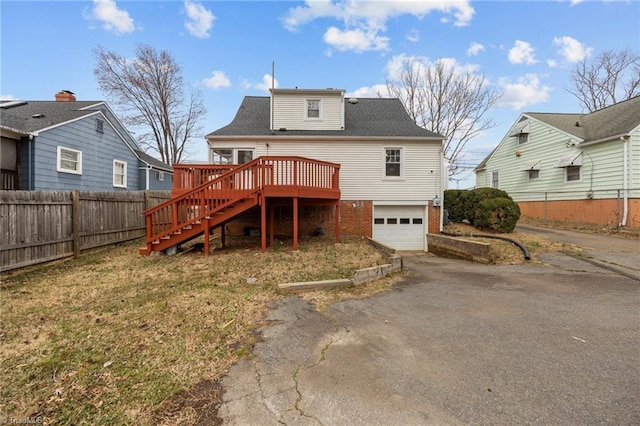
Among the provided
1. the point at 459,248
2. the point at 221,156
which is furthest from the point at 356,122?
the point at 459,248

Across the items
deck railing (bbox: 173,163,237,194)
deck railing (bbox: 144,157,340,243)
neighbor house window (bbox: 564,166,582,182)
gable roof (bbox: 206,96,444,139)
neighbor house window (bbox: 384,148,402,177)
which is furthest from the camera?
neighbor house window (bbox: 564,166,582,182)

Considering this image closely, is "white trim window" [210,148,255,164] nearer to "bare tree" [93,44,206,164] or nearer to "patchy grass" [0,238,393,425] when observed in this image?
"patchy grass" [0,238,393,425]

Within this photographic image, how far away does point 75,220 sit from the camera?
7348 mm

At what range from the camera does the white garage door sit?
11.5 m

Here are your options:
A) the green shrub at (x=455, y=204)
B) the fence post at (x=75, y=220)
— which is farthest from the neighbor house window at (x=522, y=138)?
the fence post at (x=75, y=220)

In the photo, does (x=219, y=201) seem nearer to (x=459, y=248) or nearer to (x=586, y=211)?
(x=459, y=248)

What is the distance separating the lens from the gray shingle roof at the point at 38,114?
10000 mm

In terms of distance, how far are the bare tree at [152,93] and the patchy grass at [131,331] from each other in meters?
20.8

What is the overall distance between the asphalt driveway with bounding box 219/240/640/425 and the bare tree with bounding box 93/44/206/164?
83.1 feet

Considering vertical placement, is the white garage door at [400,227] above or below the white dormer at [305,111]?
below

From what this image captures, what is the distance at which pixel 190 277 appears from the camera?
225 inches

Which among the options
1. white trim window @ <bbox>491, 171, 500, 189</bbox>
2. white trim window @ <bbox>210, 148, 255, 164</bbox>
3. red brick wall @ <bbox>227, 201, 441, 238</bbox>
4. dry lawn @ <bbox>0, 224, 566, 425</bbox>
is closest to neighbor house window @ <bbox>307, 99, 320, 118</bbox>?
white trim window @ <bbox>210, 148, 255, 164</bbox>

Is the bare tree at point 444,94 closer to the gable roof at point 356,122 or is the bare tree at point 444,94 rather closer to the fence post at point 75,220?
the gable roof at point 356,122

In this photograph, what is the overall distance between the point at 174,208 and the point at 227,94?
11.7 meters
